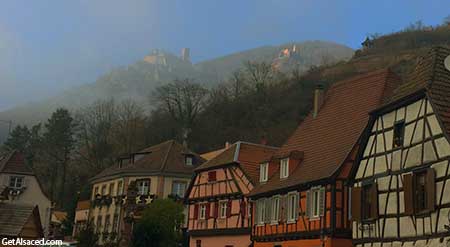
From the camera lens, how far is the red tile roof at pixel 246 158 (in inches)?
1548

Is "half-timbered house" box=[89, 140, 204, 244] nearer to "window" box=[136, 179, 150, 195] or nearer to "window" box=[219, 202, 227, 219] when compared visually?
"window" box=[136, 179, 150, 195]

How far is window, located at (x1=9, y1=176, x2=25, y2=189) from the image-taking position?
52.6 m

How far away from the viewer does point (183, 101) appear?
81125mm

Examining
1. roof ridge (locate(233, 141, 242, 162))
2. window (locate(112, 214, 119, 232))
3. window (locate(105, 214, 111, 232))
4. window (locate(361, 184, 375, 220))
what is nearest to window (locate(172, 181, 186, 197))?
window (locate(112, 214, 119, 232))

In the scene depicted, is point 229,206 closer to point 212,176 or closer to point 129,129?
point 212,176

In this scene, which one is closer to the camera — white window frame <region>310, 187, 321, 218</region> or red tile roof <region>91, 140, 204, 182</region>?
white window frame <region>310, 187, 321, 218</region>

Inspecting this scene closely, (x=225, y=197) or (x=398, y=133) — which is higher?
(x=398, y=133)

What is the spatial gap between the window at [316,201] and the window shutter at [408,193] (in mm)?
6636

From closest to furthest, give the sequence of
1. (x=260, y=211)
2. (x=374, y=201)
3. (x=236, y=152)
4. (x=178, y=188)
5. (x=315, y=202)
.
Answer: (x=374, y=201), (x=315, y=202), (x=260, y=211), (x=236, y=152), (x=178, y=188)

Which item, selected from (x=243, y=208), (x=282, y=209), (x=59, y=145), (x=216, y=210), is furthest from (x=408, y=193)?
(x=59, y=145)

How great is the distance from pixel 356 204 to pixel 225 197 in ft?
54.6

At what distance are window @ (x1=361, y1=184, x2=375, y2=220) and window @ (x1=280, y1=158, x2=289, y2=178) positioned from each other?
7417 millimetres

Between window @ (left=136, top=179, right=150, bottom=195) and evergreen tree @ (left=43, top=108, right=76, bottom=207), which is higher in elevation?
evergreen tree @ (left=43, top=108, right=76, bottom=207)

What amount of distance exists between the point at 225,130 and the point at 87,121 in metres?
19.4
